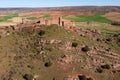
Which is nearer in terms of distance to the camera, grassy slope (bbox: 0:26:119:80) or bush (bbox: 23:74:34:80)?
bush (bbox: 23:74:34:80)

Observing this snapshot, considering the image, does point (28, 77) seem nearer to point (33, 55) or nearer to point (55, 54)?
point (33, 55)

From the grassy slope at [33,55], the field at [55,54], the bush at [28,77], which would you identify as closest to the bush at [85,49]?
the field at [55,54]

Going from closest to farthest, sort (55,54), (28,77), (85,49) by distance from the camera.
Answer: (28,77) < (55,54) < (85,49)

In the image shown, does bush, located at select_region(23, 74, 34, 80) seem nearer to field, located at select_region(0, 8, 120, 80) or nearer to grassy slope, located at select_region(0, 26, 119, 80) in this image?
field, located at select_region(0, 8, 120, 80)

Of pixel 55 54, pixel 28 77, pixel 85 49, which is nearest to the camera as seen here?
pixel 28 77

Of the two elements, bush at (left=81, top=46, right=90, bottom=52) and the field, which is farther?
bush at (left=81, top=46, right=90, bottom=52)

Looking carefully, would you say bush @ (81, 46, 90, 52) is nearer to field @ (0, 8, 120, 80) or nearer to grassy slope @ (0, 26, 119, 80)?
field @ (0, 8, 120, 80)

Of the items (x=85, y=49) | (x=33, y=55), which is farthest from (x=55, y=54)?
(x=85, y=49)

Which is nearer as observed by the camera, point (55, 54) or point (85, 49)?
point (55, 54)

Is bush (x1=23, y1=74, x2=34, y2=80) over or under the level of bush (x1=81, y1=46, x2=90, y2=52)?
under

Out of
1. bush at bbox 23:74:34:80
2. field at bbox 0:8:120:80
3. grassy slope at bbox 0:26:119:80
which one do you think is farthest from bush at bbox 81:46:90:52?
bush at bbox 23:74:34:80

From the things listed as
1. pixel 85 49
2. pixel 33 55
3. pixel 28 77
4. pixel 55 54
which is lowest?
pixel 28 77

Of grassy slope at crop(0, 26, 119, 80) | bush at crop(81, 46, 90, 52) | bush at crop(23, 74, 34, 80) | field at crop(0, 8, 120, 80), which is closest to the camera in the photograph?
bush at crop(23, 74, 34, 80)

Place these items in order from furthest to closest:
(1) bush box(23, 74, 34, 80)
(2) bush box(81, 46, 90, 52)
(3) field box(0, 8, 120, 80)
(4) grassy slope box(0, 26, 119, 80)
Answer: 1. (2) bush box(81, 46, 90, 52)
2. (3) field box(0, 8, 120, 80)
3. (4) grassy slope box(0, 26, 119, 80)
4. (1) bush box(23, 74, 34, 80)
